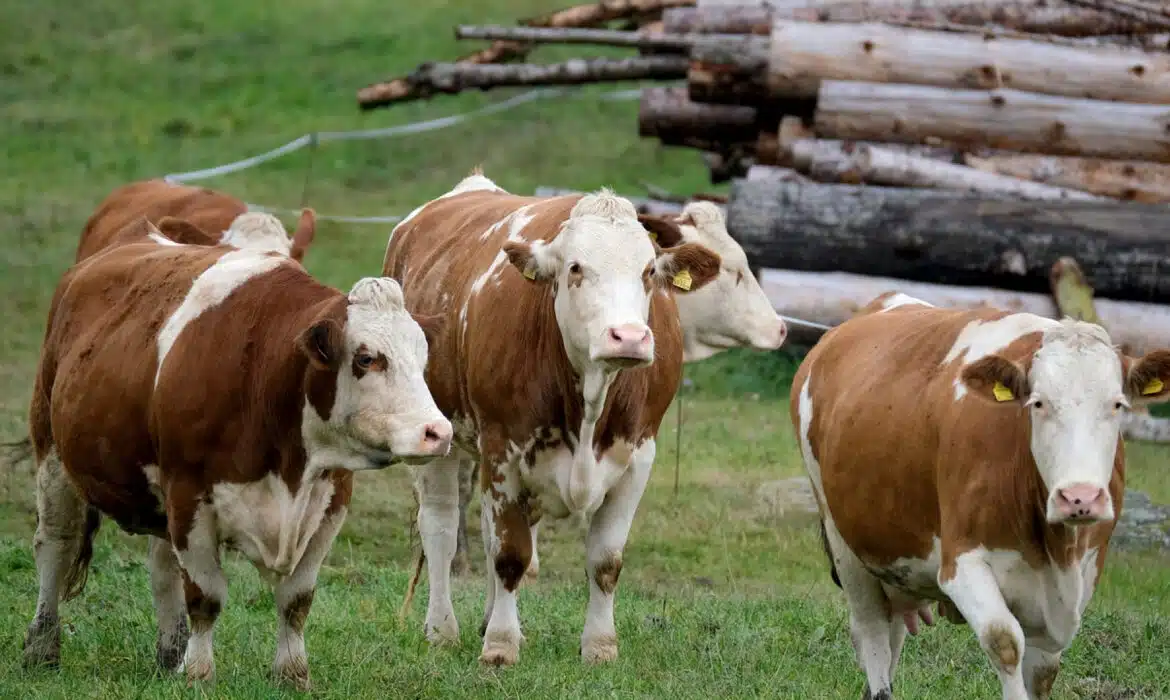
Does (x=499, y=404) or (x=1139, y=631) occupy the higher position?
(x=499, y=404)

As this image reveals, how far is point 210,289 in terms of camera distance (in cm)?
680

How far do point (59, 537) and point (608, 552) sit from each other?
7.61 ft

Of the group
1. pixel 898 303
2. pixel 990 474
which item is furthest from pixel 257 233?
pixel 990 474

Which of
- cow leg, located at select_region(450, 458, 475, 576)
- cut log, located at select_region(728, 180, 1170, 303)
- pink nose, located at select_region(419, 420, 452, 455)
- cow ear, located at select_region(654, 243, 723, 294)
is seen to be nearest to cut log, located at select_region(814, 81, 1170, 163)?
cut log, located at select_region(728, 180, 1170, 303)

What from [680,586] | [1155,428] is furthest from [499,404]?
[1155,428]

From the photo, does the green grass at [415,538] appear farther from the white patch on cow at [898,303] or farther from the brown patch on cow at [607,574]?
A: the white patch on cow at [898,303]

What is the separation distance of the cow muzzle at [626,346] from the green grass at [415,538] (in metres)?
1.27

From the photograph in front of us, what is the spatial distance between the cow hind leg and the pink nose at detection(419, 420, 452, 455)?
78.6 inches

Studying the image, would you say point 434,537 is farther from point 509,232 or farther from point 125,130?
point 125,130

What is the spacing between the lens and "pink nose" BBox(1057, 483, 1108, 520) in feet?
18.3

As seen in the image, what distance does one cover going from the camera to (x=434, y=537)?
8.83m

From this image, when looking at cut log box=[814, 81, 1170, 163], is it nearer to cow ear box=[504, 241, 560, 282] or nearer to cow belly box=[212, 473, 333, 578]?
cow ear box=[504, 241, 560, 282]

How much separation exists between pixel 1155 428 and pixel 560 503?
741 centimetres

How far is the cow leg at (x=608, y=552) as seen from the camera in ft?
24.9
